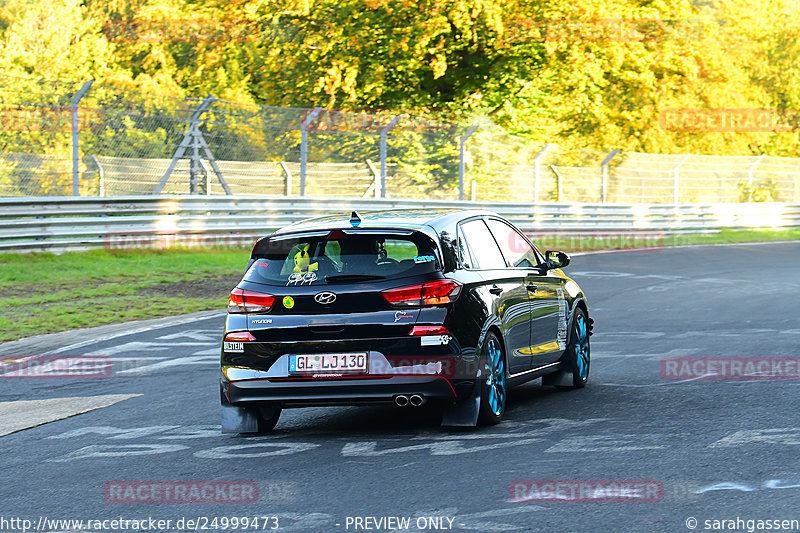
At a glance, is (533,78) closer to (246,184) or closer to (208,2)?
(208,2)

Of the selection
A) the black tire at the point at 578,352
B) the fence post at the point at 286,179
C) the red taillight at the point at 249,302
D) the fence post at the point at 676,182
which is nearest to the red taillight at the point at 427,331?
the red taillight at the point at 249,302

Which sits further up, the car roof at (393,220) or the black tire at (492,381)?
the car roof at (393,220)

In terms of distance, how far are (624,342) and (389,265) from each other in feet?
16.6

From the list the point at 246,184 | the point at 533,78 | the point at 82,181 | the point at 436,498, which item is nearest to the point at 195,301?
the point at 82,181

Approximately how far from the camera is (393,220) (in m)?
8.12

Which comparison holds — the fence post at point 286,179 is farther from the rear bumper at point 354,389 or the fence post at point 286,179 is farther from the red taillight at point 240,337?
the rear bumper at point 354,389

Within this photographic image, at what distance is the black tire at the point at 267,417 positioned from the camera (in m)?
8.01

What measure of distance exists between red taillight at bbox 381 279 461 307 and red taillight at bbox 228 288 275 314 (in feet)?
2.45
